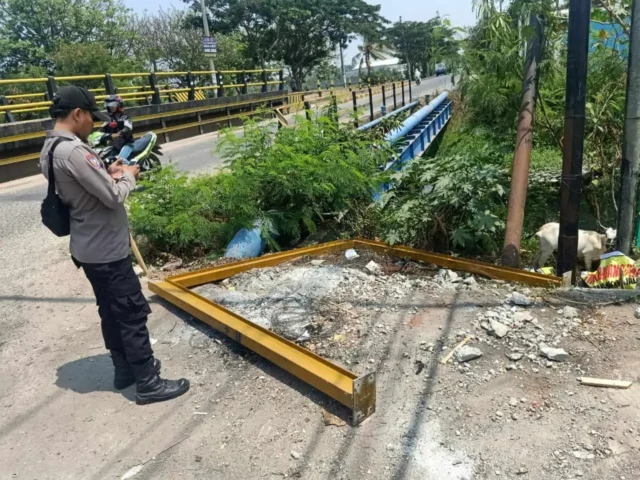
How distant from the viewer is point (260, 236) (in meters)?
5.45

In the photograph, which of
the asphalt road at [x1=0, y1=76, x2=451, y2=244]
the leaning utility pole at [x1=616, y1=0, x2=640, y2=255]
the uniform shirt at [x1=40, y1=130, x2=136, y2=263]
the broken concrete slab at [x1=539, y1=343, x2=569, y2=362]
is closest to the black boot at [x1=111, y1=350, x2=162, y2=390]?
the uniform shirt at [x1=40, y1=130, x2=136, y2=263]

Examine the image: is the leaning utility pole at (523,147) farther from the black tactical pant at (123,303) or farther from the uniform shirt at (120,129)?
the uniform shirt at (120,129)

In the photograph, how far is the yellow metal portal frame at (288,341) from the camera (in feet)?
8.82

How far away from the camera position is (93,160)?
267cm

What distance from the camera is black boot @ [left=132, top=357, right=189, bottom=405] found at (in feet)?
9.86

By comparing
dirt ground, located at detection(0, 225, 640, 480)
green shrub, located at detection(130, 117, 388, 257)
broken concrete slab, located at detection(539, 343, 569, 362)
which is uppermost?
green shrub, located at detection(130, 117, 388, 257)

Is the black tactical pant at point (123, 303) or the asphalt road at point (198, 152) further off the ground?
the black tactical pant at point (123, 303)

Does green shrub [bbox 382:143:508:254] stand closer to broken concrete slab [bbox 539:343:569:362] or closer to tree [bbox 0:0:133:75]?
broken concrete slab [bbox 539:343:569:362]

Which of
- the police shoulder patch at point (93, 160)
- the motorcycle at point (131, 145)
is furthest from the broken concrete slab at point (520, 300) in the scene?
the motorcycle at point (131, 145)

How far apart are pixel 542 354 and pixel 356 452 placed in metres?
1.34

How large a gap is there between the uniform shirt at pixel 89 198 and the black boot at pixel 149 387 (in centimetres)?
67

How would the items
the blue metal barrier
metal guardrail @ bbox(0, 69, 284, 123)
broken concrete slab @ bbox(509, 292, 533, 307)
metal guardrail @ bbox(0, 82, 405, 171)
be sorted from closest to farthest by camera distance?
broken concrete slab @ bbox(509, 292, 533, 307)
the blue metal barrier
metal guardrail @ bbox(0, 82, 405, 171)
metal guardrail @ bbox(0, 69, 284, 123)

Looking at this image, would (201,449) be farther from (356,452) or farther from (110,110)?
(110,110)

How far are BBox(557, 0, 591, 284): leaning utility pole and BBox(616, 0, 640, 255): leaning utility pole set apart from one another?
50 cm
